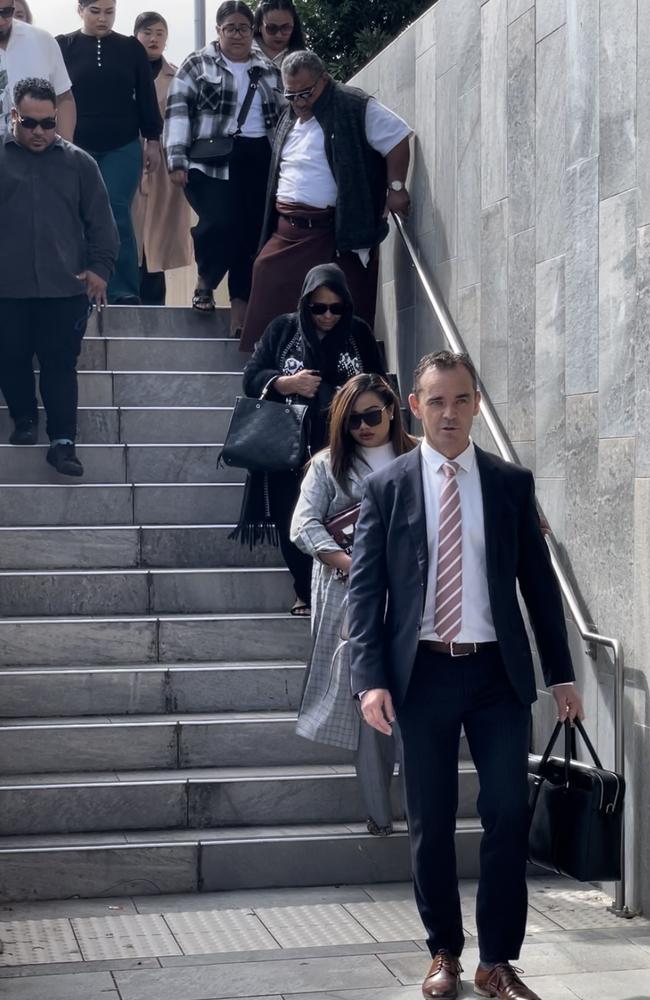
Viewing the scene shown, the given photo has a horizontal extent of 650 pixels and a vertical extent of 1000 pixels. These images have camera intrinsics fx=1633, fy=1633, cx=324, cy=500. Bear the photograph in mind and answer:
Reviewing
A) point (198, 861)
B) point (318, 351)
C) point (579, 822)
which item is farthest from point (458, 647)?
point (318, 351)

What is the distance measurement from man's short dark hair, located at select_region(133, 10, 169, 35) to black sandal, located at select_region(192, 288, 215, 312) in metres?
2.54

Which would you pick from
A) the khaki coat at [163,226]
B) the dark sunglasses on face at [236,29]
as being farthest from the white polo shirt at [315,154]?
the khaki coat at [163,226]

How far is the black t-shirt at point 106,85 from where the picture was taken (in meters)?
10.5

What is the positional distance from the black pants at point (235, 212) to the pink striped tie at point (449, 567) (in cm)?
513

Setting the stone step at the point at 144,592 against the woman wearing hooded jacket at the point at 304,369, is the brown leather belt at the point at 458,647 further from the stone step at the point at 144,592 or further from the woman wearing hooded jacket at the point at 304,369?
the stone step at the point at 144,592

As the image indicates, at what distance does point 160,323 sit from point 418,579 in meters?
5.67

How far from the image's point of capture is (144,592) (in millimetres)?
7762

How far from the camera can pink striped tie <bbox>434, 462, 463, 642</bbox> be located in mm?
4840

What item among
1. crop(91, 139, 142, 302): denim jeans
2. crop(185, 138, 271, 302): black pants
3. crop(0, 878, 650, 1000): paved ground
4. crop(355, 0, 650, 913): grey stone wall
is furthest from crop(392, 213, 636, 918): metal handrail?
crop(91, 139, 142, 302): denim jeans

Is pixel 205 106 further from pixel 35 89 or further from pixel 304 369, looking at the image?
pixel 304 369

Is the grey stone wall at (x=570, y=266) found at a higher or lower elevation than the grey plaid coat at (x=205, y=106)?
lower

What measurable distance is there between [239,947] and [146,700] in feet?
5.75

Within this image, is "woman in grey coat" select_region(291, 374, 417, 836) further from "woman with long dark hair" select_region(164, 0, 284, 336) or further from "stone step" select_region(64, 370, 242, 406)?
"woman with long dark hair" select_region(164, 0, 284, 336)

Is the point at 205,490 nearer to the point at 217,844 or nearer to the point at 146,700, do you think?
the point at 146,700
